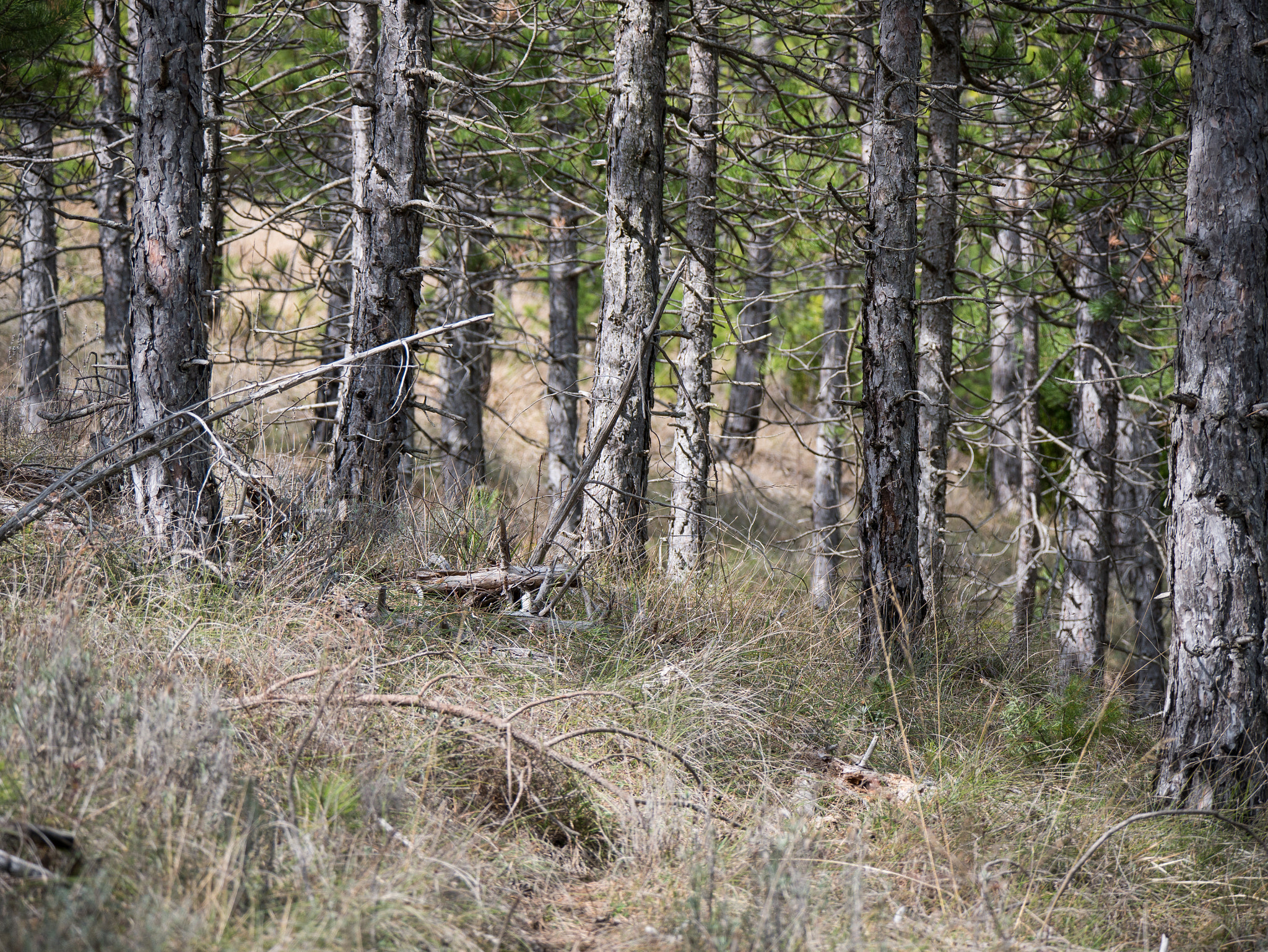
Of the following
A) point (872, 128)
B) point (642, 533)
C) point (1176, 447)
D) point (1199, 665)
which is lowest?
point (1199, 665)

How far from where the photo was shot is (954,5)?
681 centimetres

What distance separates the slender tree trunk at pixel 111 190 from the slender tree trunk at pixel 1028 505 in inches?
269

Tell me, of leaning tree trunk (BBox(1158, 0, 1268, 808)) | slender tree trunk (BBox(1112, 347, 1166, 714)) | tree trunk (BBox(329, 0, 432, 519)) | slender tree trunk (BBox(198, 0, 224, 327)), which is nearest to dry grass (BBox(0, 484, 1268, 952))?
leaning tree trunk (BBox(1158, 0, 1268, 808))

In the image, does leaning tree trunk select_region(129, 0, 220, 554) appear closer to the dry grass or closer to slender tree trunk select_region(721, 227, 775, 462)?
the dry grass

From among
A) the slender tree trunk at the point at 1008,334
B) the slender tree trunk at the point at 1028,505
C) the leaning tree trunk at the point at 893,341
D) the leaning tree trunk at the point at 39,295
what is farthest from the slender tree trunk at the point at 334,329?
the slender tree trunk at the point at 1028,505

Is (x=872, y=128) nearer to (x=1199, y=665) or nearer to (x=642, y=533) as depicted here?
(x=642, y=533)

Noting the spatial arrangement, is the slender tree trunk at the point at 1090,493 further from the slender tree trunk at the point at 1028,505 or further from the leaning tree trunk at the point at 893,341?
the leaning tree trunk at the point at 893,341

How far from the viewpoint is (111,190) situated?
8438 mm

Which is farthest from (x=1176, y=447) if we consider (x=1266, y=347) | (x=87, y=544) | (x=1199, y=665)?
(x=87, y=544)

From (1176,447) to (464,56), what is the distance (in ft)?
22.5

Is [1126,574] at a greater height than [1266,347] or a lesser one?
lesser

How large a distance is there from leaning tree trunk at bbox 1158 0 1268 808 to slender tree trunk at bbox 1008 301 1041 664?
5.56 feet

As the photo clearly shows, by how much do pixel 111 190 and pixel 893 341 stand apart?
7.21 m

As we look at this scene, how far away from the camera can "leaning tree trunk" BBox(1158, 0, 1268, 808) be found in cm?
399
